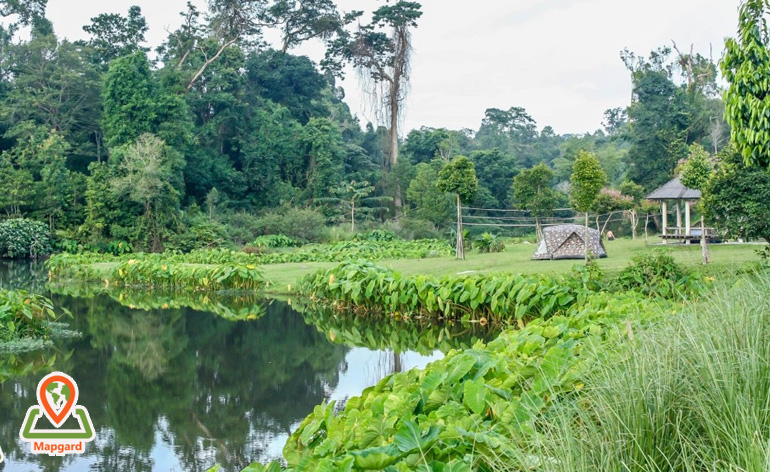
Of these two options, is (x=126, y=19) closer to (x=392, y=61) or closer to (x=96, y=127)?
(x=96, y=127)

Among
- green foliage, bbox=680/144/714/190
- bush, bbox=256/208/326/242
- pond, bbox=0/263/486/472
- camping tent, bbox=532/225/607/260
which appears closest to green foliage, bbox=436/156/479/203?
camping tent, bbox=532/225/607/260

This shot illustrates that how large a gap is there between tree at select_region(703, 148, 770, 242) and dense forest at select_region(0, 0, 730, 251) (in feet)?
30.3

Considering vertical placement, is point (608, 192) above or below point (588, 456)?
above

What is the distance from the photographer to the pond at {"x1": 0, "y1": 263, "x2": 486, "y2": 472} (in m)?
4.94

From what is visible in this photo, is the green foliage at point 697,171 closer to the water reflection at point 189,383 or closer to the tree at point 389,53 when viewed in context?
the water reflection at point 189,383

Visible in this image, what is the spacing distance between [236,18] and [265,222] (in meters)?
12.1

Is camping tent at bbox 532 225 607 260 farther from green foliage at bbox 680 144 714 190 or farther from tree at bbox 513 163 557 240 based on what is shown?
tree at bbox 513 163 557 240

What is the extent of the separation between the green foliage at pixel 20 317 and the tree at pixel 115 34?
24.8 meters

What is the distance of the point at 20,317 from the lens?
28.1 ft

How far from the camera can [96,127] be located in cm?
2917

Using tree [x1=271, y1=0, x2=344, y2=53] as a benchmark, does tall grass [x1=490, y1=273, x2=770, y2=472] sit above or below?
below

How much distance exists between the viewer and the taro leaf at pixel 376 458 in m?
3.06

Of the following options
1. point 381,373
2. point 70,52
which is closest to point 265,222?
point 70,52

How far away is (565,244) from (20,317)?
1054 cm
